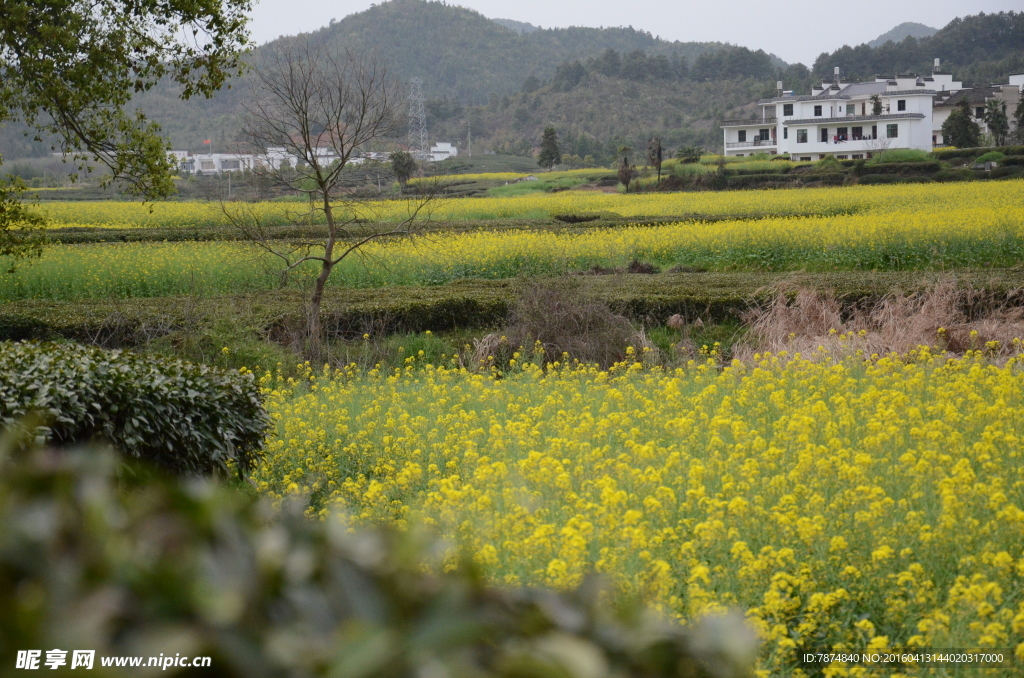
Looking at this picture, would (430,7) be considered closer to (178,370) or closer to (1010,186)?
(1010,186)

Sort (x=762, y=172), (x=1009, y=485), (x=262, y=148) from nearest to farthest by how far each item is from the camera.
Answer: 1. (x=1009, y=485)
2. (x=262, y=148)
3. (x=762, y=172)

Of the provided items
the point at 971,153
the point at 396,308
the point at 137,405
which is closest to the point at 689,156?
the point at 971,153

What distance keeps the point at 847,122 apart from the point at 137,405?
223ft

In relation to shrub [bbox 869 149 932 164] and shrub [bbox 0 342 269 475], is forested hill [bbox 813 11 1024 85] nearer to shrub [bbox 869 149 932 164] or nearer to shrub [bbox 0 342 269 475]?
shrub [bbox 869 149 932 164]

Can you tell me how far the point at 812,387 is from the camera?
6.86 m

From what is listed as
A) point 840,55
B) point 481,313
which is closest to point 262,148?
point 481,313

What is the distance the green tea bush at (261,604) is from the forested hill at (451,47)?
139m

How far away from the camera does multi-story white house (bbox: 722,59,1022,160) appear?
65.4 meters

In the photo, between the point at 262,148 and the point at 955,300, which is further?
the point at 955,300

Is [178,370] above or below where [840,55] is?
below

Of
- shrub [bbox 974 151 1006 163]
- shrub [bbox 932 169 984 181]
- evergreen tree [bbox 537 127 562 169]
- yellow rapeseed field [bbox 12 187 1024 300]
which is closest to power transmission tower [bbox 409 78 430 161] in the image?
evergreen tree [bbox 537 127 562 169]

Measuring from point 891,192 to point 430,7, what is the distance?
437ft

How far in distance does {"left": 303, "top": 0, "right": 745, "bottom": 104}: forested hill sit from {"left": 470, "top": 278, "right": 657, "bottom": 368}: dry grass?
12835cm

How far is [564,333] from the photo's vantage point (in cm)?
1174
